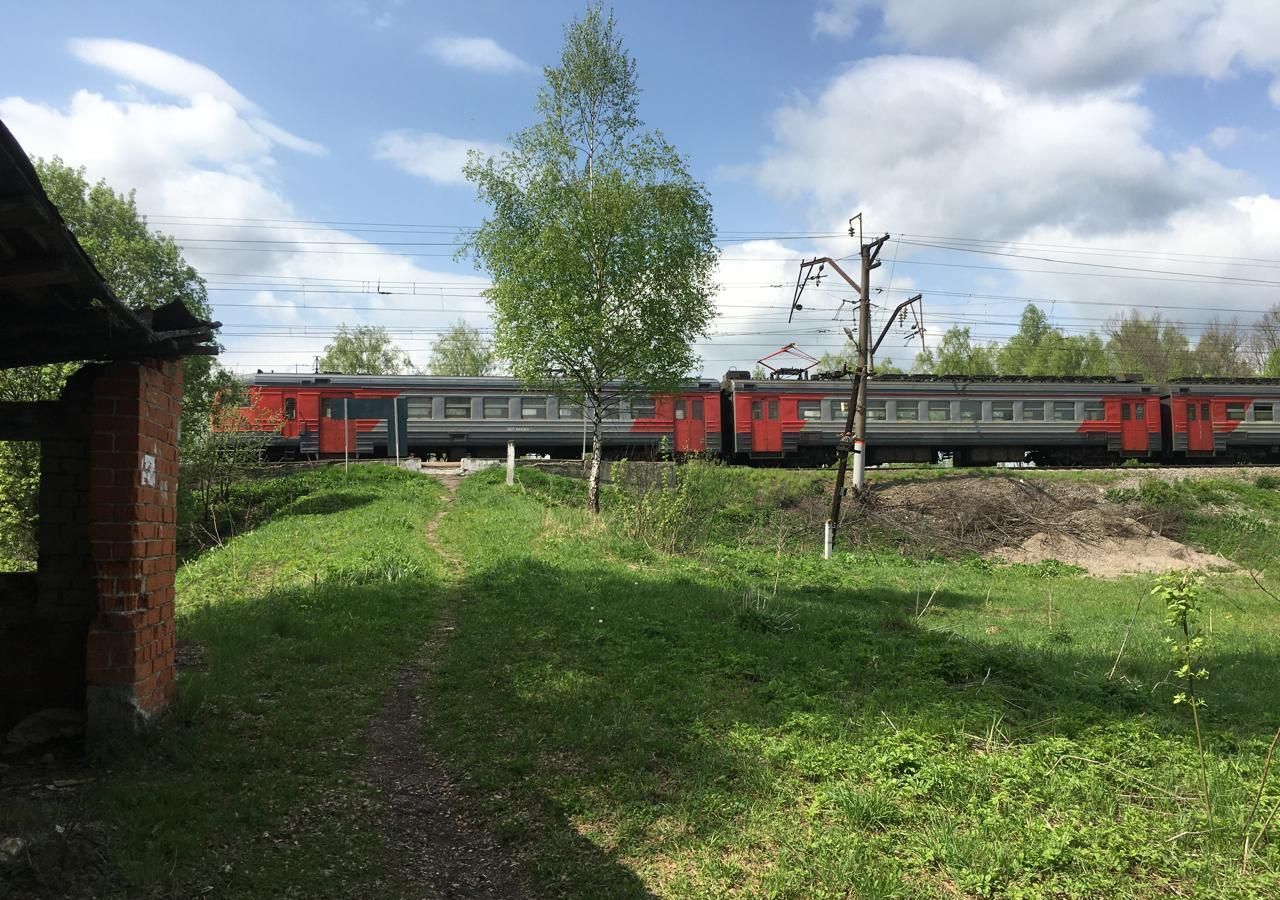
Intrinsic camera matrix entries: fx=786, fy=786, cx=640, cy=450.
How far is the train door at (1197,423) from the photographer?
29.8m

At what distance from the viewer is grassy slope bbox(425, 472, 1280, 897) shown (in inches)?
143

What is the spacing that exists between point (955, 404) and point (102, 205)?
1085 inches

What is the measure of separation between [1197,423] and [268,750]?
34512mm

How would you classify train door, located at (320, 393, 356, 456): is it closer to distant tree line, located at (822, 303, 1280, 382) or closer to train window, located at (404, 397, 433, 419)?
train window, located at (404, 397, 433, 419)

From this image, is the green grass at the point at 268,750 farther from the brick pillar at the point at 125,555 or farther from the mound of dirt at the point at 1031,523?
the mound of dirt at the point at 1031,523

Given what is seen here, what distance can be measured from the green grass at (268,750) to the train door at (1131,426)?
28561 mm

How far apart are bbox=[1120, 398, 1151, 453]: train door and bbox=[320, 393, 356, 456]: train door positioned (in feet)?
92.0

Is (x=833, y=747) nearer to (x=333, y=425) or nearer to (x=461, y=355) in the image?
(x=333, y=425)

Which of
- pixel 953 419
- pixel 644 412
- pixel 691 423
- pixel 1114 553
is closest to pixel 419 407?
pixel 644 412

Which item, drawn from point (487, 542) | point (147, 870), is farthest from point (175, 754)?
point (487, 542)

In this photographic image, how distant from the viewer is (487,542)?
44.8 ft

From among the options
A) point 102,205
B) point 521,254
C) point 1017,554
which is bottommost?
point 1017,554

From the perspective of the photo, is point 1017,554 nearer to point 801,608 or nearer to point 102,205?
point 801,608

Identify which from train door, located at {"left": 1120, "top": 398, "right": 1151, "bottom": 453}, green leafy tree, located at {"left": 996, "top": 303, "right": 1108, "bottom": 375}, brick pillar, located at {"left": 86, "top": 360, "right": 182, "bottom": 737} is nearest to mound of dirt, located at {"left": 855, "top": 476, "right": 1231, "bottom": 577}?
train door, located at {"left": 1120, "top": 398, "right": 1151, "bottom": 453}
